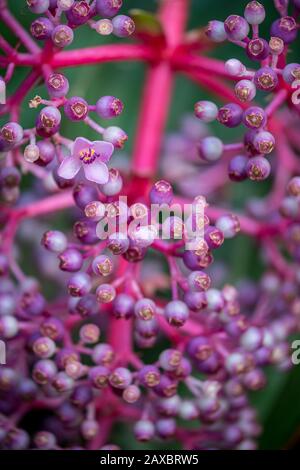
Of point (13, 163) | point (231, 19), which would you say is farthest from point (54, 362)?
point (231, 19)

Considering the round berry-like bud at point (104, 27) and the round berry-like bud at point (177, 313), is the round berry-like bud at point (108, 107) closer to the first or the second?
the round berry-like bud at point (104, 27)

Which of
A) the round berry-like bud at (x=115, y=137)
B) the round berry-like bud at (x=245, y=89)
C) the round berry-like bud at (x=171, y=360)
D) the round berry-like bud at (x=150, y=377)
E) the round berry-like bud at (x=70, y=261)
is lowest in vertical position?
the round berry-like bud at (x=150, y=377)

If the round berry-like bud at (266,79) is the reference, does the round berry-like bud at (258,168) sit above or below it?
below

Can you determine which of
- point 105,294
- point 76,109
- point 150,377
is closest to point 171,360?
point 150,377

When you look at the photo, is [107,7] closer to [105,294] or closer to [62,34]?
[62,34]

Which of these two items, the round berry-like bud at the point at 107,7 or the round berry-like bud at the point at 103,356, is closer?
the round berry-like bud at the point at 107,7

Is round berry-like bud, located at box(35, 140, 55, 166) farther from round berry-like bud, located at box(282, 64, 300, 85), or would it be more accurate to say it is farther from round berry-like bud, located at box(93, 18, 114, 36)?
round berry-like bud, located at box(282, 64, 300, 85)

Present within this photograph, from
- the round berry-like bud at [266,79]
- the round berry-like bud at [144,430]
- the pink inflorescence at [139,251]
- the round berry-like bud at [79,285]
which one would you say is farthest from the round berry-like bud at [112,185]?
the round berry-like bud at [144,430]

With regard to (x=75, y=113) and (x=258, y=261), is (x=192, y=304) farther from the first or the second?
(x=258, y=261)
